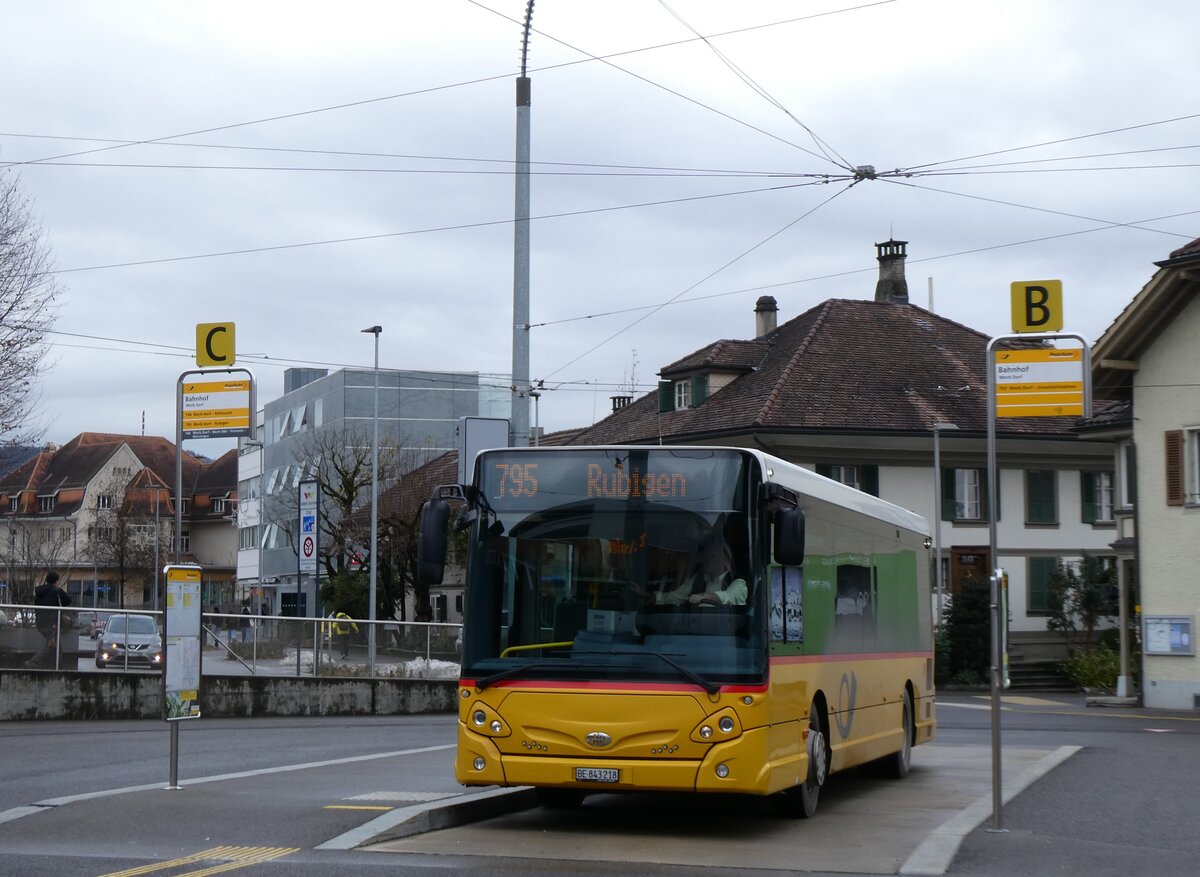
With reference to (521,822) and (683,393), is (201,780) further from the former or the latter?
(683,393)

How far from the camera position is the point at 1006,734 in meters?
26.1

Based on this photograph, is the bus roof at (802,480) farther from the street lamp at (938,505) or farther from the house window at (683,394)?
the house window at (683,394)

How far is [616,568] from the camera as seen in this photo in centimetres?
1211

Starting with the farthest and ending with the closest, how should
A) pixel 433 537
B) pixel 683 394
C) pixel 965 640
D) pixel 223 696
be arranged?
pixel 683 394 < pixel 965 640 < pixel 223 696 < pixel 433 537

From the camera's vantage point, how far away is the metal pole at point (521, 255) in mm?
23516

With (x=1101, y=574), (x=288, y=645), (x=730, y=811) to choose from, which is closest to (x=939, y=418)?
(x=1101, y=574)

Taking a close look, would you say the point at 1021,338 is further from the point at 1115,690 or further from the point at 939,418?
the point at 939,418

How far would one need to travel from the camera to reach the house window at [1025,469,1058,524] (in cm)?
Result: 5462

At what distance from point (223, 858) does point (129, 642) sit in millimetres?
17833

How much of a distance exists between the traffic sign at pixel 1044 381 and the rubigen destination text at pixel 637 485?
2.29 m

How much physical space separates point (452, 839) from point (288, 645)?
768 inches

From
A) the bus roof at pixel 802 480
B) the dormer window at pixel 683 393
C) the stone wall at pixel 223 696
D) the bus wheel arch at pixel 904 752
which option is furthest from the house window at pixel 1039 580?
the bus wheel arch at pixel 904 752

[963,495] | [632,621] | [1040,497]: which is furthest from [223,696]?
[1040,497]

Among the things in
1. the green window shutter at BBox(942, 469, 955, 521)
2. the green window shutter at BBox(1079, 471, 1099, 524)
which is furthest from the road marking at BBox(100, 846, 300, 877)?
the green window shutter at BBox(1079, 471, 1099, 524)
